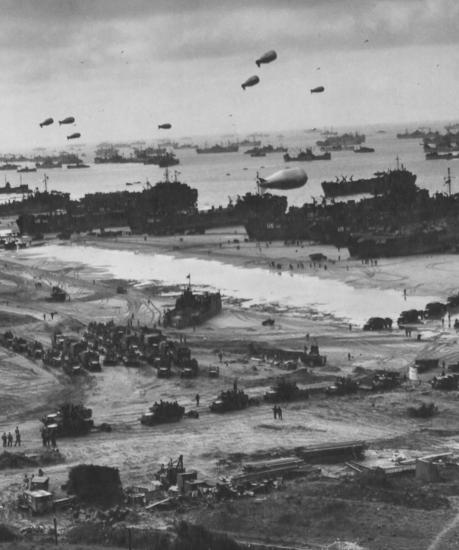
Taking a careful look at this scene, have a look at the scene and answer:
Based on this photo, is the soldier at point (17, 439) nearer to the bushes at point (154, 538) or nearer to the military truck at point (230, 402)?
the military truck at point (230, 402)

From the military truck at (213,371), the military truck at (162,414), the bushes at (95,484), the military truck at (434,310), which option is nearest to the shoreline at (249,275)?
the military truck at (434,310)

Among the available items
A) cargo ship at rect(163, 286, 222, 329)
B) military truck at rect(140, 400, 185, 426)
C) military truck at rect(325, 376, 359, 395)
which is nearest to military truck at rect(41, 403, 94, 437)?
military truck at rect(140, 400, 185, 426)

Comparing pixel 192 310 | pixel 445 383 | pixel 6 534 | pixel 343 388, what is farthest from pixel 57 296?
pixel 6 534

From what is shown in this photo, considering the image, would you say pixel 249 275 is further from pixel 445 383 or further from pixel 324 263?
pixel 445 383

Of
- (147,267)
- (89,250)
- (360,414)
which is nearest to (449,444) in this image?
(360,414)

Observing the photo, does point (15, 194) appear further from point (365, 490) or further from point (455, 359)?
point (365, 490)
